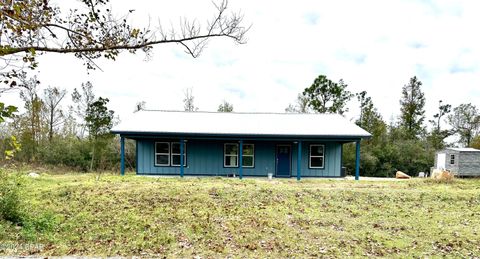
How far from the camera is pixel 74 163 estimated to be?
2189cm

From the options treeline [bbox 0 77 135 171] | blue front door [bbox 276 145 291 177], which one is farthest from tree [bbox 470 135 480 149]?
treeline [bbox 0 77 135 171]

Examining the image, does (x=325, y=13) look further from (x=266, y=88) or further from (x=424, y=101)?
(x=424, y=101)

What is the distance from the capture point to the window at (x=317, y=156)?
617 inches

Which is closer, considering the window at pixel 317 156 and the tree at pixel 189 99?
the window at pixel 317 156

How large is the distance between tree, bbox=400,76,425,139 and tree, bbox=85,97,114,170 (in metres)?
25.7

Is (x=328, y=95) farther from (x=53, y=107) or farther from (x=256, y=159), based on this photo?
(x=53, y=107)

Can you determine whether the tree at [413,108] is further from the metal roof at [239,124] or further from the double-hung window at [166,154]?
the double-hung window at [166,154]

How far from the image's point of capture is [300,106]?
2914 centimetres

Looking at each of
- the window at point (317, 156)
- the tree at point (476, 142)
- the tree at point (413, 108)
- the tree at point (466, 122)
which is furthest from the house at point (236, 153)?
the tree at point (466, 122)

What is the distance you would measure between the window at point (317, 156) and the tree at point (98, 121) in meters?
14.8

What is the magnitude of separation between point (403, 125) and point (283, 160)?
18000 mm

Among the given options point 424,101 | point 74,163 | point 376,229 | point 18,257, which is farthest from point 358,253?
point 424,101

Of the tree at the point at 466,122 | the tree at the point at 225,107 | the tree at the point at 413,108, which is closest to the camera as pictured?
the tree at the point at 413,108

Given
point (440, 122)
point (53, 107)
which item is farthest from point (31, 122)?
point (440, 122)
